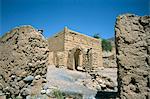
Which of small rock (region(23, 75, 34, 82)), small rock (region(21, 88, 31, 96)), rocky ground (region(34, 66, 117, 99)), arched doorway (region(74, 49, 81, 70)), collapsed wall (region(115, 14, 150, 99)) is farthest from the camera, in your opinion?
arched doorway (region(74, 49, 81, 70))

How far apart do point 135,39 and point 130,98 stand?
3.23 feet

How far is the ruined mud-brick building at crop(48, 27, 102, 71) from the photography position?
19.0 m

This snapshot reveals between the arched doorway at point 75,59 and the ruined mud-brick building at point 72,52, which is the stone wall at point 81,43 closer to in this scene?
the ruined mud-brick building at point 72,52

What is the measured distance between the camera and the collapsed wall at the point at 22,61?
18.2ft

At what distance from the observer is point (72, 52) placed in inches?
774

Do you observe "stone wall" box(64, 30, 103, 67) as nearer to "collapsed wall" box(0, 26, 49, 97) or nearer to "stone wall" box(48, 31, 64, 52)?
"stone wall" box(48, 31, 64, 52)

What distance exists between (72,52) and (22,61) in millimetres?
14098

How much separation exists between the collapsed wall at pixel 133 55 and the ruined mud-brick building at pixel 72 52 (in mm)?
14618

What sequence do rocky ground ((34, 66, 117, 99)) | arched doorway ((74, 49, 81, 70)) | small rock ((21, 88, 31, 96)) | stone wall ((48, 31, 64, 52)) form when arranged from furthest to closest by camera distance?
1. stone wall ((48, 31, 64, 52))
2. arched doorway ((74, 49, 81, 70))
3. rocky ground ((34, 66, 117, 99))
4. small rock ((21, 88, 31, 96))

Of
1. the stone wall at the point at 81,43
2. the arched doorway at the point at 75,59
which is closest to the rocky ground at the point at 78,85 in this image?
the arched doorway at the point at 75,59

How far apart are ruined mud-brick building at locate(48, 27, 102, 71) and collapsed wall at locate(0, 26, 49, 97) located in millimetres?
12551

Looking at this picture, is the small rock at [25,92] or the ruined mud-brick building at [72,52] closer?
the small rock at [25,92]

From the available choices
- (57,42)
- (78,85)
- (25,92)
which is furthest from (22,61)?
(57,42)

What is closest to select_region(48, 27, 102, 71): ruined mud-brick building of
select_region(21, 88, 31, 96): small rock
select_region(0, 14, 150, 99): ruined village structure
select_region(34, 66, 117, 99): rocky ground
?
select_region(34, 66, 117, 99): rocky ground
